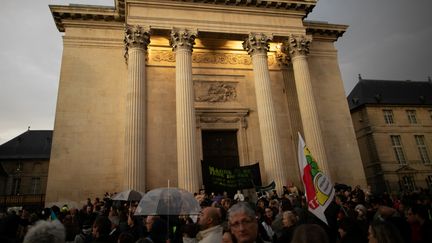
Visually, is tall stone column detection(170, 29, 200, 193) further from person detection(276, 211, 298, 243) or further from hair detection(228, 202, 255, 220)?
hair detection(228, 202, 255, 220)

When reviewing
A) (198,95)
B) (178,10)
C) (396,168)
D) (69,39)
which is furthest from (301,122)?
(396,168)

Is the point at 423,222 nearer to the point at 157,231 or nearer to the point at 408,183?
the point at 157,231

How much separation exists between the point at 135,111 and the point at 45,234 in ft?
47.0

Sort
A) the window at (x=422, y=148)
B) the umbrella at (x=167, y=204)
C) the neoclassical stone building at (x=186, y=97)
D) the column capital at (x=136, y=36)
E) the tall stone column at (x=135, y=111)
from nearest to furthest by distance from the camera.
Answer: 1. the umbrella at (x=167, y=204)
2. the tall stone column at (x=135, y=111)
3. the neoclassical stone building at (x=186, y=97)
4. the column capital at (x=136, y=36)
5. the window at (x=422, y=148)

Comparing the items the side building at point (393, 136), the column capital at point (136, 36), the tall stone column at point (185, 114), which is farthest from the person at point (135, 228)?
the side building at point (393, 136)

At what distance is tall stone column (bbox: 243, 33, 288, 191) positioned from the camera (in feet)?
55.9

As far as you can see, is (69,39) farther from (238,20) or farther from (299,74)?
(299,74)

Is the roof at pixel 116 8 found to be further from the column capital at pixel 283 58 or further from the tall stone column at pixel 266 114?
the column capital at pixel 283 58

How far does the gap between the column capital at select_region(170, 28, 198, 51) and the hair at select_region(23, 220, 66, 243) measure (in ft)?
Answer: 54.1

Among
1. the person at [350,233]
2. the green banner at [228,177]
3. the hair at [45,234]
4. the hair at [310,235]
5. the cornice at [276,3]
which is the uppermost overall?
the cornice at [276,3]

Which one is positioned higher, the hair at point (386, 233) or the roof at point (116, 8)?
the roof at point (116, 8)

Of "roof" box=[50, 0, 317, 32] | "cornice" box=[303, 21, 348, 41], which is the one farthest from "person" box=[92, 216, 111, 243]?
"cornice" box=[303, 21, 348, 41]

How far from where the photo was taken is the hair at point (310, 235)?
95.5 inches

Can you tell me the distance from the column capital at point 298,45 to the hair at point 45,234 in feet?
64.1
